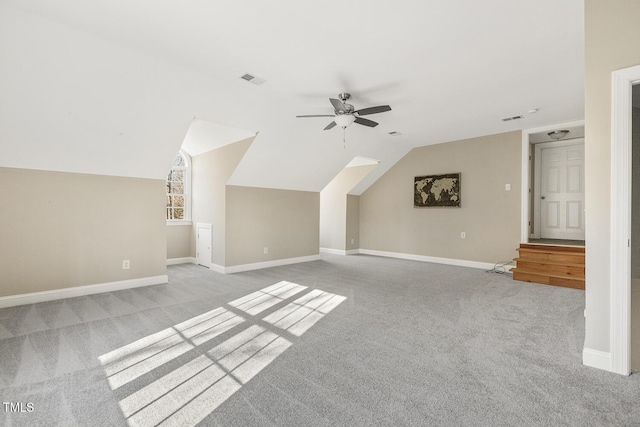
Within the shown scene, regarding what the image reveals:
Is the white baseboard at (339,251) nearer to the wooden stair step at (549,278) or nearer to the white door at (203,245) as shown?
the white door at (203,245)

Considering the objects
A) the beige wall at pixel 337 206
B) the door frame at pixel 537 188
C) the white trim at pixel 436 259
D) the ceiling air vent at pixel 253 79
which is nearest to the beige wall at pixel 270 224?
the beige wall at pixel 337 206

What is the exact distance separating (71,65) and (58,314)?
102 inches

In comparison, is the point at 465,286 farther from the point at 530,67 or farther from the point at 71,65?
the point at 71,65

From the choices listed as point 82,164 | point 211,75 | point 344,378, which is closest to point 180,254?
point 82,164

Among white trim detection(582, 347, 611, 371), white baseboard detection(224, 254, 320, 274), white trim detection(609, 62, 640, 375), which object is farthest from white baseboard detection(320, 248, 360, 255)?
white trim detection(609, 62, 640, 375)

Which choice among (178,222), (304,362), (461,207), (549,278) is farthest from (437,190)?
(178,222)

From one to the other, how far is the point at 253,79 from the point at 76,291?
3.60m

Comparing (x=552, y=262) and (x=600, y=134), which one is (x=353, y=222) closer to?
(x=552, y=262)

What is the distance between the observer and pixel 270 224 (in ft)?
20.2

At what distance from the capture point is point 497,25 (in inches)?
101

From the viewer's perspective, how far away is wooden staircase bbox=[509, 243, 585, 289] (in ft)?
14.6

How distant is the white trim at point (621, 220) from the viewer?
79.8 inches

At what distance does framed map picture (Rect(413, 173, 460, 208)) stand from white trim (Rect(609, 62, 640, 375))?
14.5ft

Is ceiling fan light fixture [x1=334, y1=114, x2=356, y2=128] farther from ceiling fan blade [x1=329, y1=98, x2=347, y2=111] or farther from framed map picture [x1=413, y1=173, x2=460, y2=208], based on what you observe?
framed map picture [x1=413, y1=173, x2=460, y2=208]
